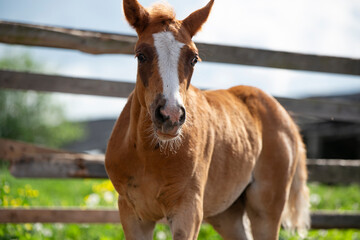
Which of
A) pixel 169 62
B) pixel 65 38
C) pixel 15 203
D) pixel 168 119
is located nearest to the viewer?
pixel 168 119

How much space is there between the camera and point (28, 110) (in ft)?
57.7

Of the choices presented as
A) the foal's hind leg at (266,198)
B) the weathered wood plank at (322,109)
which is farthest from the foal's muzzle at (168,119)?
the weathered wood plank at (322,109)

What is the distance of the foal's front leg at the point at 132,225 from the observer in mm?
2725

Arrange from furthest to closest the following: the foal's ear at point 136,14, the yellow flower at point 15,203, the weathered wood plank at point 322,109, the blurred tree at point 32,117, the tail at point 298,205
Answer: the blurred tree at point 32,117 → the weathered wood plank at point 322,109 → the yellow flower at point 15,203 → the tail at point 298,205 → the foal's ear at point 136,14

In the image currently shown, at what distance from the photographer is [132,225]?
2.74 m

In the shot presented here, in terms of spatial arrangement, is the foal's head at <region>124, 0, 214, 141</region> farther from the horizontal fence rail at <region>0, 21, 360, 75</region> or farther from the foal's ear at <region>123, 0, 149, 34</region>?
the horizontal fence rail at <region>0, 21, 360, 75</region>

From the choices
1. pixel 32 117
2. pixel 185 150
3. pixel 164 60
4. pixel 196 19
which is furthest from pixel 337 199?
pixel 32 117

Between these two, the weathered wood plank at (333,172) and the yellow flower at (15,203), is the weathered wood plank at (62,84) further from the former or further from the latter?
the weathered wood plank at (333,172)

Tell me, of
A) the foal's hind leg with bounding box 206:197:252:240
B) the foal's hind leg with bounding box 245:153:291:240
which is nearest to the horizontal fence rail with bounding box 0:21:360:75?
the foal's hind leg with bounding box 245:153:291:240

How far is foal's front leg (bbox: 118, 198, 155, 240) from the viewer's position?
8.94ft

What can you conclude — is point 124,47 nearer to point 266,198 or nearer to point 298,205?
point 266,198

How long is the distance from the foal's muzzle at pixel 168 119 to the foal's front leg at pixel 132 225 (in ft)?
2.43

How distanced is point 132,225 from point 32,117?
16347 mm

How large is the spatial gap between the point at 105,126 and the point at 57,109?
7.59ft
